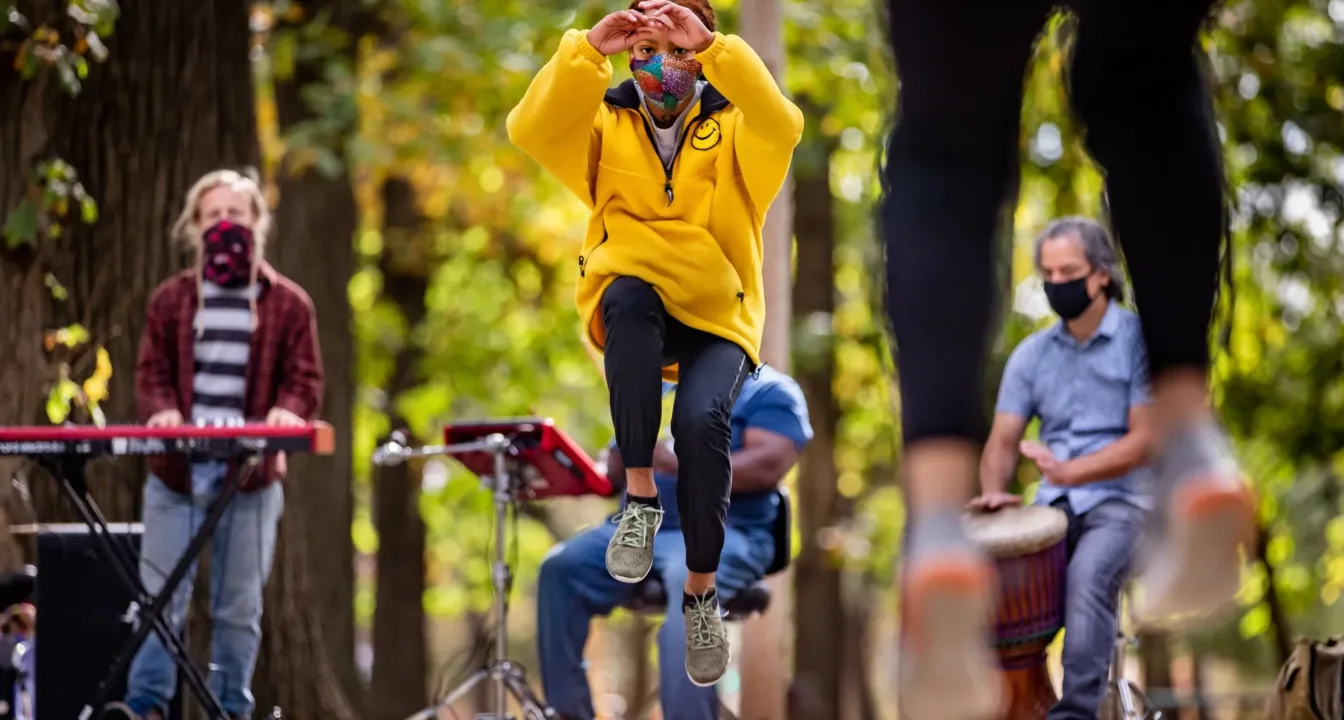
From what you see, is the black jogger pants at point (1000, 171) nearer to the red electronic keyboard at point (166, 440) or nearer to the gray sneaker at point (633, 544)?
the gray sneaker at point (633, 544)

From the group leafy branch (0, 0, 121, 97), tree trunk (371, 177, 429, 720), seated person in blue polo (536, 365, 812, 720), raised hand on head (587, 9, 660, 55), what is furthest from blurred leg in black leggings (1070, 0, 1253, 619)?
tree trunk (371, 177, 429, 720)

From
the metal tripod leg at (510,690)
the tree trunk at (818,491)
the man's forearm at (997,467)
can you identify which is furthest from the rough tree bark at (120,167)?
the tree trunk at (818,491)

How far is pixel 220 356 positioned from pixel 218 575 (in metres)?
0.89

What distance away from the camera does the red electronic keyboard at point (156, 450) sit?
5.27 meters

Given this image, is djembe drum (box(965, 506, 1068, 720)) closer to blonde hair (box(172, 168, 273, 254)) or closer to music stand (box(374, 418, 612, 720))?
music stand (box(374, 418, 612, 720))

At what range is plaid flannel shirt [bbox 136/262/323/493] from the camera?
6.34 m

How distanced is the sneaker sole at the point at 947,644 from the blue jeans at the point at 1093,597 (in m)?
3.75

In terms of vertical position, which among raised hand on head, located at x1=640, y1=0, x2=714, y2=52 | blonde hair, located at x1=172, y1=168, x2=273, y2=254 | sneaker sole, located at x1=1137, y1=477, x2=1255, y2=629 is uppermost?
blonde hair, located at x1=172, y1=168, x2=273, y2=254

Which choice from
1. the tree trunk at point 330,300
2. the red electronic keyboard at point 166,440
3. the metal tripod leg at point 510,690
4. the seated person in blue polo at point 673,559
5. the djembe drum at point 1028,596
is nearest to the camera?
the red electronic keyboard at point 166,440

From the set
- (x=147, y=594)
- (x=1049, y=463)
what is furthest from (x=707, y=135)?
(x=147, y=594)

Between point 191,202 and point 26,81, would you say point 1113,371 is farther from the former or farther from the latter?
point 26,81

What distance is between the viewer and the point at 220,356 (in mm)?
6434

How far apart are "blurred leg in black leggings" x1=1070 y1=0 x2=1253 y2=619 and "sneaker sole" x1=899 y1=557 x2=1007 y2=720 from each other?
33 centimetres

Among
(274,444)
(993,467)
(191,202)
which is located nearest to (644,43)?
(274,444)
